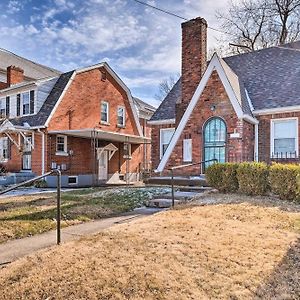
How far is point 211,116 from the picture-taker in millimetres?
13055

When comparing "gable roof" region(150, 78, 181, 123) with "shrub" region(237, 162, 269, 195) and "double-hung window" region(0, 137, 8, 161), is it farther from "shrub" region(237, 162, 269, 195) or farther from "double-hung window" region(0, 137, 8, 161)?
"double-hung window" region(0, 137, 8, 161)

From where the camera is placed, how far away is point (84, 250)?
486 cm

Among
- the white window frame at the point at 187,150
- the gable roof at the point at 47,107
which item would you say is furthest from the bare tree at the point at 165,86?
the white window frame at the point at 187,150

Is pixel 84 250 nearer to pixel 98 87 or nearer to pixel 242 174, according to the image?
pixel 242 174

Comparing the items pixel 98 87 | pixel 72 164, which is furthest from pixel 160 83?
pixel 72 164

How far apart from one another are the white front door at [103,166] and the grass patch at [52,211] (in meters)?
10.7

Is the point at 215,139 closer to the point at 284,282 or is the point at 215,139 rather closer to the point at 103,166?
the point at 284,282

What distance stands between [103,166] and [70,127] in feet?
12.4

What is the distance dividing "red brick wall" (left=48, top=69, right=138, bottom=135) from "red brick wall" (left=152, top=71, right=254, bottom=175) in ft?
27.7

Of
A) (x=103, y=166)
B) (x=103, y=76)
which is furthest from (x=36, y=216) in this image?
→ (x=103, y=76)

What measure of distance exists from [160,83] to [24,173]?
2743 cm

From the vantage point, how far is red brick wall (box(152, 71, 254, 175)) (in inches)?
488

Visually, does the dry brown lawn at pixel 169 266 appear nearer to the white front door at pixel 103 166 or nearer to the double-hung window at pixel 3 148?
the white front door at pixel 103 166

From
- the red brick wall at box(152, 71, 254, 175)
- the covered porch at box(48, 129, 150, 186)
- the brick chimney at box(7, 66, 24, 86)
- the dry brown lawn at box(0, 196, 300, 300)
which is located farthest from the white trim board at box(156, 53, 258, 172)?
the brick chimney at box(7, 66, 24, 86)
